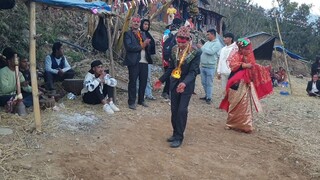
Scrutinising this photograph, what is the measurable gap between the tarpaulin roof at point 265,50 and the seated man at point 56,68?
12.6 metres

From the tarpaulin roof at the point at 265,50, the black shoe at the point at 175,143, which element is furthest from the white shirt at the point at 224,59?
the tarpaulin roof at the point at 265,50

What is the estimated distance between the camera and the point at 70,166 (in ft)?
14.1

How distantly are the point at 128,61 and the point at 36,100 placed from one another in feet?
7.47

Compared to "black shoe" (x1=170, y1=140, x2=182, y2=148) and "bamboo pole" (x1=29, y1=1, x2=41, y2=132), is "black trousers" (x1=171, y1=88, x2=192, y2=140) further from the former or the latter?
"bamboo pole" (x1=29, y1=1, x2=41, y2=132)

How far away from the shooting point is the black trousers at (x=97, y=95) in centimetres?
709

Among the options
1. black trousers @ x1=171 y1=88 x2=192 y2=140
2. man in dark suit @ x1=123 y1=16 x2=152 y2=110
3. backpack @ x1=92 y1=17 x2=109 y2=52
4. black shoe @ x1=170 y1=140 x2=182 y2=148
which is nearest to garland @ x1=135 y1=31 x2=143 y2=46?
man in dark suit @ x1=123 y1=16 x2=152 y2=110

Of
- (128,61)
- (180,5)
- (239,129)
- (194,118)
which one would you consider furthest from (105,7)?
(180,5)

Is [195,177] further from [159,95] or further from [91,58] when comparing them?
[91,58]

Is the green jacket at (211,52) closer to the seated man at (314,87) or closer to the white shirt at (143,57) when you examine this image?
the white shirt at (143,57)

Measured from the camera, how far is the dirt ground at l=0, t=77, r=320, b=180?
171 inches

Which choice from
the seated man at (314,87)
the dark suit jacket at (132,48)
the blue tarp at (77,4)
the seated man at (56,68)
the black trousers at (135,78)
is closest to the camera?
the blue tarp at (77,4)

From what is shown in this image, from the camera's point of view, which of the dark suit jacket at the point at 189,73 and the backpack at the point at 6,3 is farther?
the backpack at the point at 6,3

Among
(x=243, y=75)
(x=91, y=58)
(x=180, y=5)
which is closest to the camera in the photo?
(x=243, y=75)

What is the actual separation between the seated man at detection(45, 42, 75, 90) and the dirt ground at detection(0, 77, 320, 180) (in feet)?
→ 1.87
